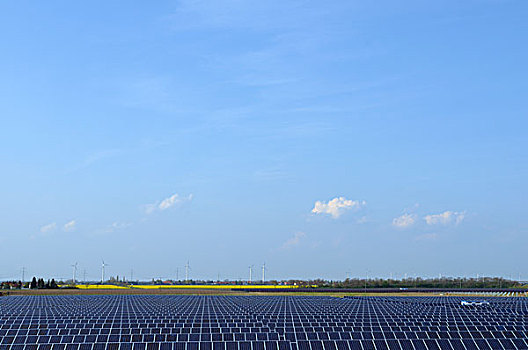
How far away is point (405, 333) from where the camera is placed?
4631cm

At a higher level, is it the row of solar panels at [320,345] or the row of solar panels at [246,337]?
the row of solar panels at [246,337]

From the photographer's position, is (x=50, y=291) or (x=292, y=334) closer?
(x=292, y=334)

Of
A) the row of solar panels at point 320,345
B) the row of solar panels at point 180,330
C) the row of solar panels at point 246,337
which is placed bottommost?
the row of solar panels at point 320,345

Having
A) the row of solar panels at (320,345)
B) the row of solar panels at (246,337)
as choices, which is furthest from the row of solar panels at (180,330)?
the row of solar panels at (320,345)

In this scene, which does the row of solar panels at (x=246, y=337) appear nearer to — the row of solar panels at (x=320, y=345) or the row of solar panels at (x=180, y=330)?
the row of solar panels at (x=320, y=345)

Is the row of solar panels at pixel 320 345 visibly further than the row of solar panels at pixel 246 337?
No

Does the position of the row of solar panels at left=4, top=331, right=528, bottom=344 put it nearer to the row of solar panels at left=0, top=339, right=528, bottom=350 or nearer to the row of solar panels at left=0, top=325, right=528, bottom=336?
the row of solar panels at left=0, top=339, right=528, bottom=350

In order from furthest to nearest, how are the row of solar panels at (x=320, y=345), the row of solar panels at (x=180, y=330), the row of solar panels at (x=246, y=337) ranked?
the row of solar panels at (x=180, y=330)
the row of solar panels at (x=246, y=337)
the row of solar panels at (x=320, y=345)

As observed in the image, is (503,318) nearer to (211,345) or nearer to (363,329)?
(363,329)

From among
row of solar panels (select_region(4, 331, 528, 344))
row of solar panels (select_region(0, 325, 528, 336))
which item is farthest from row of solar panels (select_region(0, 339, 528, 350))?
row of solar panels (select_region(0, 325, 528, 336))

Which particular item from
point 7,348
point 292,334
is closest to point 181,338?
point 292,334

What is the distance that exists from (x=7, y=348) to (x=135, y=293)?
113619 millimetres

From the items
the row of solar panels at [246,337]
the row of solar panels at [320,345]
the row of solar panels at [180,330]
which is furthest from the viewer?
the row of solar panels at [180,330]

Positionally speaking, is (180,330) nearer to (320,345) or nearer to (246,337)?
(246,337)
